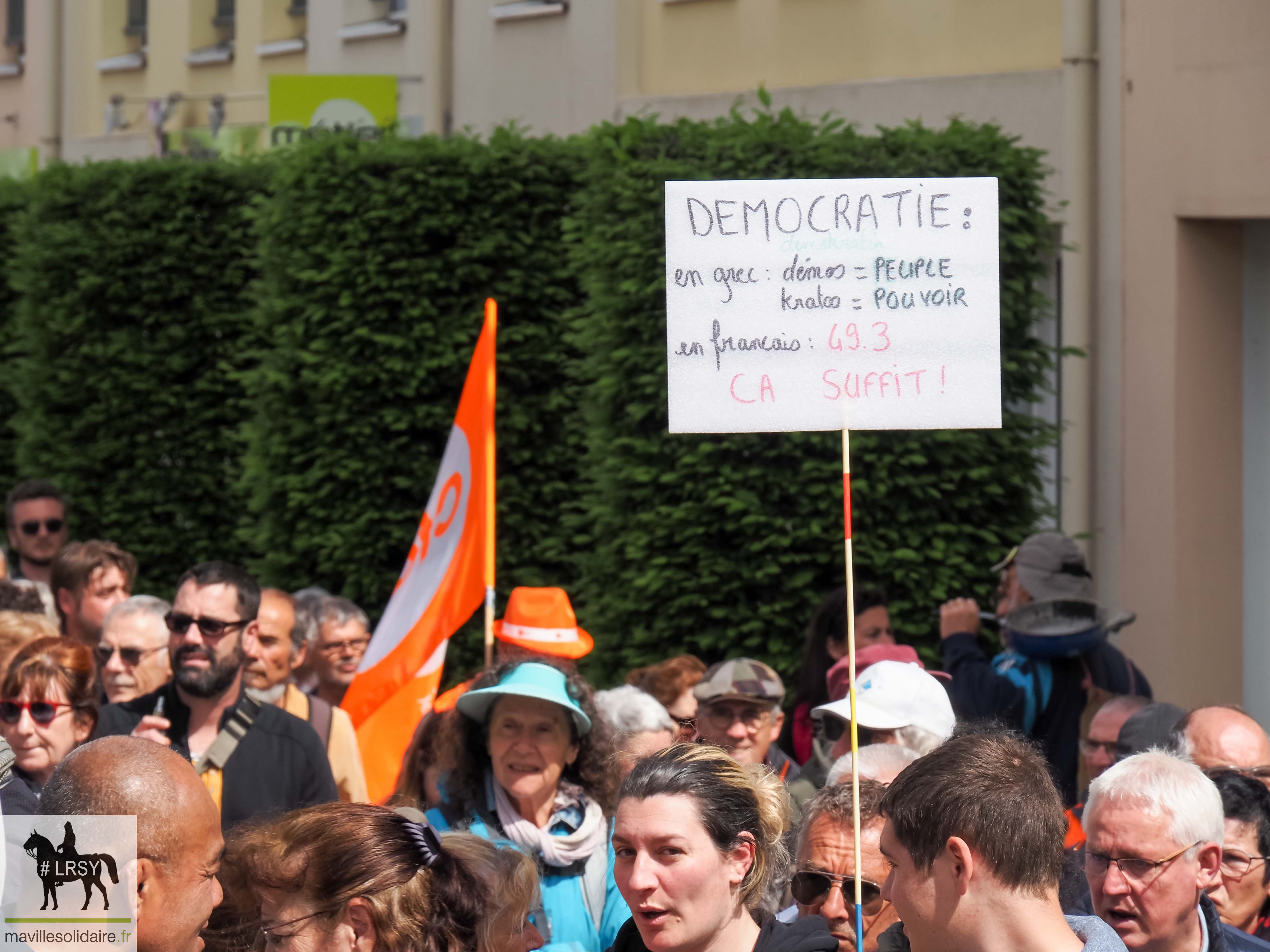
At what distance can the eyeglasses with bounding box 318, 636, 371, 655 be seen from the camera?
7707 mm

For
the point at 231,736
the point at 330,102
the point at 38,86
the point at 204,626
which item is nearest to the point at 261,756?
the point at 231,736

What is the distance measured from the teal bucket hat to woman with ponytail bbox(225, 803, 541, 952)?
1756 millimetres

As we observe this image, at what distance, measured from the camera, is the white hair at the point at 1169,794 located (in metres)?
3.67

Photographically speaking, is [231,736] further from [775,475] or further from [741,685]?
[775,475]

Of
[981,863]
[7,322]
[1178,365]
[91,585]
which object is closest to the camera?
[981,863]

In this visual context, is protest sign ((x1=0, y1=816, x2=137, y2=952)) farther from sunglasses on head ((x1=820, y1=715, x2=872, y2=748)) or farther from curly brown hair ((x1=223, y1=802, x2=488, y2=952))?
sunglasses on head ((x1=820, y1=715, x2=872, y2=748))

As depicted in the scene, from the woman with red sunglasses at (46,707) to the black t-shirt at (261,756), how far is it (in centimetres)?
21

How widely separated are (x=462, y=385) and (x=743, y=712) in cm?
514

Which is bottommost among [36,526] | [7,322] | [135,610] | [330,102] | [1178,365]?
[135,610]

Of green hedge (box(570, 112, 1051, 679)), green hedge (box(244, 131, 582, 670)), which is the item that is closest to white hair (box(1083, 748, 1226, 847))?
green hedge (box(570, 112, 1051, 679))

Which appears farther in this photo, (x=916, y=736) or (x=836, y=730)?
(x=836, y=730)

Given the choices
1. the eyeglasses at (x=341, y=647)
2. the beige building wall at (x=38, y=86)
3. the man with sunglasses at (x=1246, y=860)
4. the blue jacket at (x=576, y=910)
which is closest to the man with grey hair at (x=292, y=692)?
the eyeglasses at (x=341, y=647)

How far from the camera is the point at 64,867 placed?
2.62 metres

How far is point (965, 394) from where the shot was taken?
173 inches
